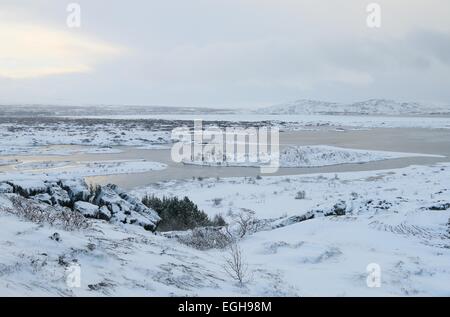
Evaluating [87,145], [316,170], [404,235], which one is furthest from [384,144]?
[404,235]

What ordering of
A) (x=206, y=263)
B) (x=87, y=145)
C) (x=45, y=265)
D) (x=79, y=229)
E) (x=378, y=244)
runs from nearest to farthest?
1. (x=45, y=265)
2. (x=206, y=263)
3. (x=79, y=229)
4. (x=378, y=244)
5. (x=87, y=145)

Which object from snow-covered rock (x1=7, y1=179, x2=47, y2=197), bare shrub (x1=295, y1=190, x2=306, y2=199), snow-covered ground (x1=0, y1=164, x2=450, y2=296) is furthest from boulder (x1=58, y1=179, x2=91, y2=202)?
bare shrub (x1=295, y1=190, x2=306, y2=199)

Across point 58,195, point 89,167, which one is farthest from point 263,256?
point 89,167

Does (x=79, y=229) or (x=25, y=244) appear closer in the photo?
(x=25, y=244)

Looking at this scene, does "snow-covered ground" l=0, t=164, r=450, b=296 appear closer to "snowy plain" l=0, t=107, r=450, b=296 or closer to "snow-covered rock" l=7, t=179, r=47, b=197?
"snowy plain" l=0, t=107, r=450, b=296

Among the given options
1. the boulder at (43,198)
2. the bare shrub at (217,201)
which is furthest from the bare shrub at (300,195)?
the boulder at (43,198)

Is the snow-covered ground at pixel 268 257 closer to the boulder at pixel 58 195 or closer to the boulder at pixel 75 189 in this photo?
the boulder at pixel 58 195

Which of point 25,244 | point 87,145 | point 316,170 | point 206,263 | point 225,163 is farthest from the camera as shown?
point 87,145

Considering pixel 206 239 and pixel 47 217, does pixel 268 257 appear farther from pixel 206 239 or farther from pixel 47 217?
pixel 47 217

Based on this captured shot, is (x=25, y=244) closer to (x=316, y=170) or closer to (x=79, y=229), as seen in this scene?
(x=79, y=229)
